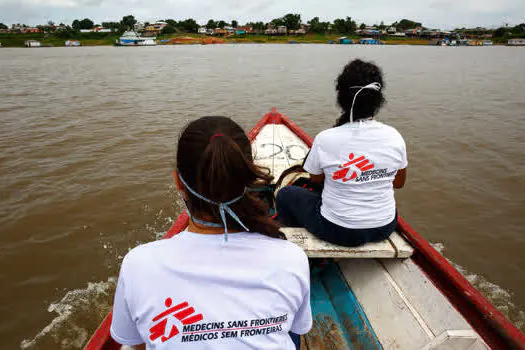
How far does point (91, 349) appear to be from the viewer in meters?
1.56

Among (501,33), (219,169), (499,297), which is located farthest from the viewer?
(501,33)

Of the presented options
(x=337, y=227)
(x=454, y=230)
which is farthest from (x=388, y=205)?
(x=454, y=230)

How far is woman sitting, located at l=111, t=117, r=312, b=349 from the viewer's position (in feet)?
3.18

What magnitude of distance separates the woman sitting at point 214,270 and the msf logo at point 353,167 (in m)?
1.13

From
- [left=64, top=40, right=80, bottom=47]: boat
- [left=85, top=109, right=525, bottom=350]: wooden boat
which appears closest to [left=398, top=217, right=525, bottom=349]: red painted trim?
[left=85, top=109, right=525, bottom=350]: wooden boat

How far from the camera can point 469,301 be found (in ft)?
6.10

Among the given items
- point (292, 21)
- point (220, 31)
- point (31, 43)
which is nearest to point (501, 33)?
point (292, 21)

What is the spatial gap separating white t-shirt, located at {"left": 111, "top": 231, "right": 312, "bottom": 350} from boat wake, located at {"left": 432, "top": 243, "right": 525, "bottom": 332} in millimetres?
3672

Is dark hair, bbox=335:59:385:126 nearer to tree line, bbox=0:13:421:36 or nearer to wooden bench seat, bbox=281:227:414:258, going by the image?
wooden bench seat, bbox=281:227:414:258

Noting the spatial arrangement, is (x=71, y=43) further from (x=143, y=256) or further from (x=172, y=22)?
(x=143, y=256)

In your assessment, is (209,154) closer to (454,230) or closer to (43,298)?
(43,298)

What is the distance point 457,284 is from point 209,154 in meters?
1.87

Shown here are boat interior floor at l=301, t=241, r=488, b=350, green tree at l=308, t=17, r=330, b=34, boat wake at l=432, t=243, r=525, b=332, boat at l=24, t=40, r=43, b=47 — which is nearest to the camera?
boat interior floor at l=301, t=241, r=488, b=350

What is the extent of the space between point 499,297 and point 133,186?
596 centimetres
